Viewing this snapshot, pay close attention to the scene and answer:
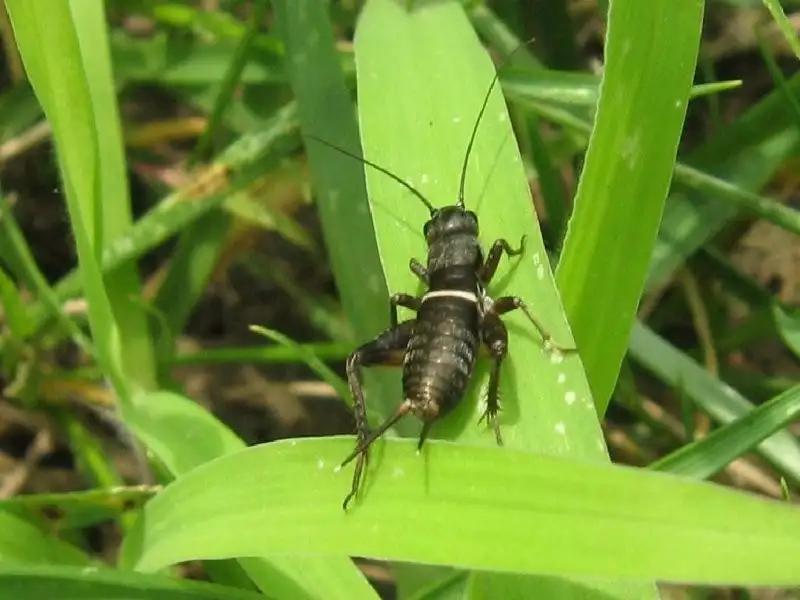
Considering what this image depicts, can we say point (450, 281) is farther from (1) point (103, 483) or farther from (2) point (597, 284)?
(1) point (103, 483)

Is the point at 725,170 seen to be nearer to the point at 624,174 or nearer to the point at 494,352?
the point at 624,174

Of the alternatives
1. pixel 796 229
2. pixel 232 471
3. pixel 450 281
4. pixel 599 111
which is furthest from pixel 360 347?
pixel 796 229

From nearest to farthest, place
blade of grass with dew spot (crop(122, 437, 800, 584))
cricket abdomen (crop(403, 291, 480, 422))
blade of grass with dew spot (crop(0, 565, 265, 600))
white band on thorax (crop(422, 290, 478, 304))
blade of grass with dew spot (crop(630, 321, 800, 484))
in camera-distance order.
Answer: blade of grass with dew spot (crop(122, 437, 800, 584)) < blade of grass with dew spot (crop(0, 565, 265, 600)) < cricket abdomen (crop(403, 291, 480, 422)) < white band on thorax (crop(422, 290, 478, 304)) < blade of grass with dew spot (crop(630, 321, 800, 484))

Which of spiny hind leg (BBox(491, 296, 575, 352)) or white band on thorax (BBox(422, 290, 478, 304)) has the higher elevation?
spiny hind leg (BBox(491, 296, 575, 352))

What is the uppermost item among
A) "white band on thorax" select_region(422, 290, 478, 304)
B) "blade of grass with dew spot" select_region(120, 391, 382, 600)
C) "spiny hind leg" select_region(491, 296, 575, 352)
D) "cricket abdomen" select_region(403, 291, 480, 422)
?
"spiny hind leg" select_region(491, 296, 575, 352)

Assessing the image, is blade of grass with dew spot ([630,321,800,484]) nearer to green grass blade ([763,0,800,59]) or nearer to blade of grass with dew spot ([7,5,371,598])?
green grass blade ([763,0,800,59])

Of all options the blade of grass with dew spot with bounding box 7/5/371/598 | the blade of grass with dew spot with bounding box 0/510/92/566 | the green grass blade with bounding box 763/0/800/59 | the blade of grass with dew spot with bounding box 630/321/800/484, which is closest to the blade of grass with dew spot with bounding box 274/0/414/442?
the blade of grass with dew spot with bounding box 7/5/371/598

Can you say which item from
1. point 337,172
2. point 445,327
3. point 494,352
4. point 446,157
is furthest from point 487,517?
point 337,172
